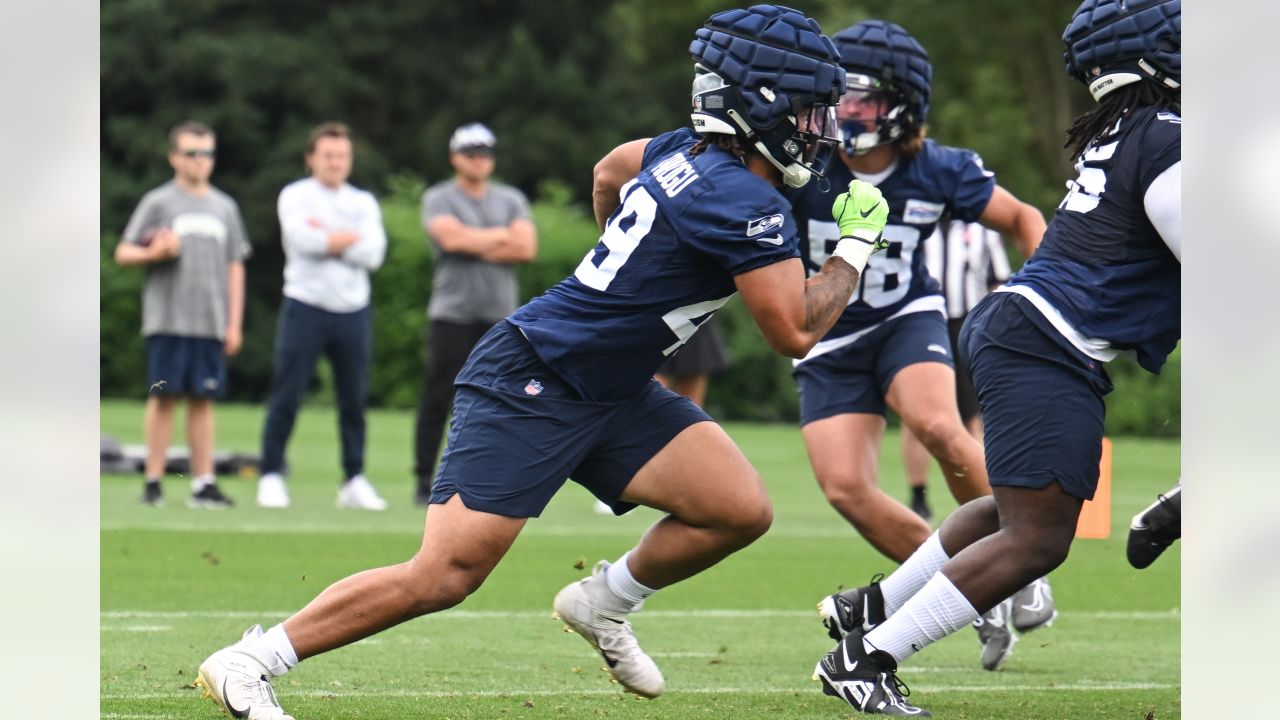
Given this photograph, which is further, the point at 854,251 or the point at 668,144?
the point at 668,144

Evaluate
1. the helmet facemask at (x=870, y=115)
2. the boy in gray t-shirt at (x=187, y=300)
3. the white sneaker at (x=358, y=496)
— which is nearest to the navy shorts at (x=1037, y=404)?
the helmet facemask at (x=870, y=115)

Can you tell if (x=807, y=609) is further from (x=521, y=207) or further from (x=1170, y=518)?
(x=521, y=207)

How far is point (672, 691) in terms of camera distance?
5.47 meters

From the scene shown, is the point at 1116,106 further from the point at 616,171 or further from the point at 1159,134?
the point at 616,171

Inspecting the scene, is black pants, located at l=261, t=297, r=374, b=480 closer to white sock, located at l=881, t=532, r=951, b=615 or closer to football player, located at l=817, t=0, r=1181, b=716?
white sock, located at l=881, t=532, r=951, b=615

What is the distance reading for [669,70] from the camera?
43.2 meters

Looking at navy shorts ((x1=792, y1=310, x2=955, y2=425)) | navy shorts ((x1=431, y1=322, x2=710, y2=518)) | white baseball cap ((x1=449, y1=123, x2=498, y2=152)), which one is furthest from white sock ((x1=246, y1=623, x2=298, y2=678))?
white baseball cap ((x1=449, y1=123, x2=498, y2=152))

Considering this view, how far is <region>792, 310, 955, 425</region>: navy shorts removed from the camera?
249 inches

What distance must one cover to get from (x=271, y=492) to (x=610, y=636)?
6.81m

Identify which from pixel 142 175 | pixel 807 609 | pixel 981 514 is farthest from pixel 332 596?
pixel 142 175

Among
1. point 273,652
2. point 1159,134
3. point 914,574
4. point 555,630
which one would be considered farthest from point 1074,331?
point 555,630

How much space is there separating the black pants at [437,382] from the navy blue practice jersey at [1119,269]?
23.1 ft
